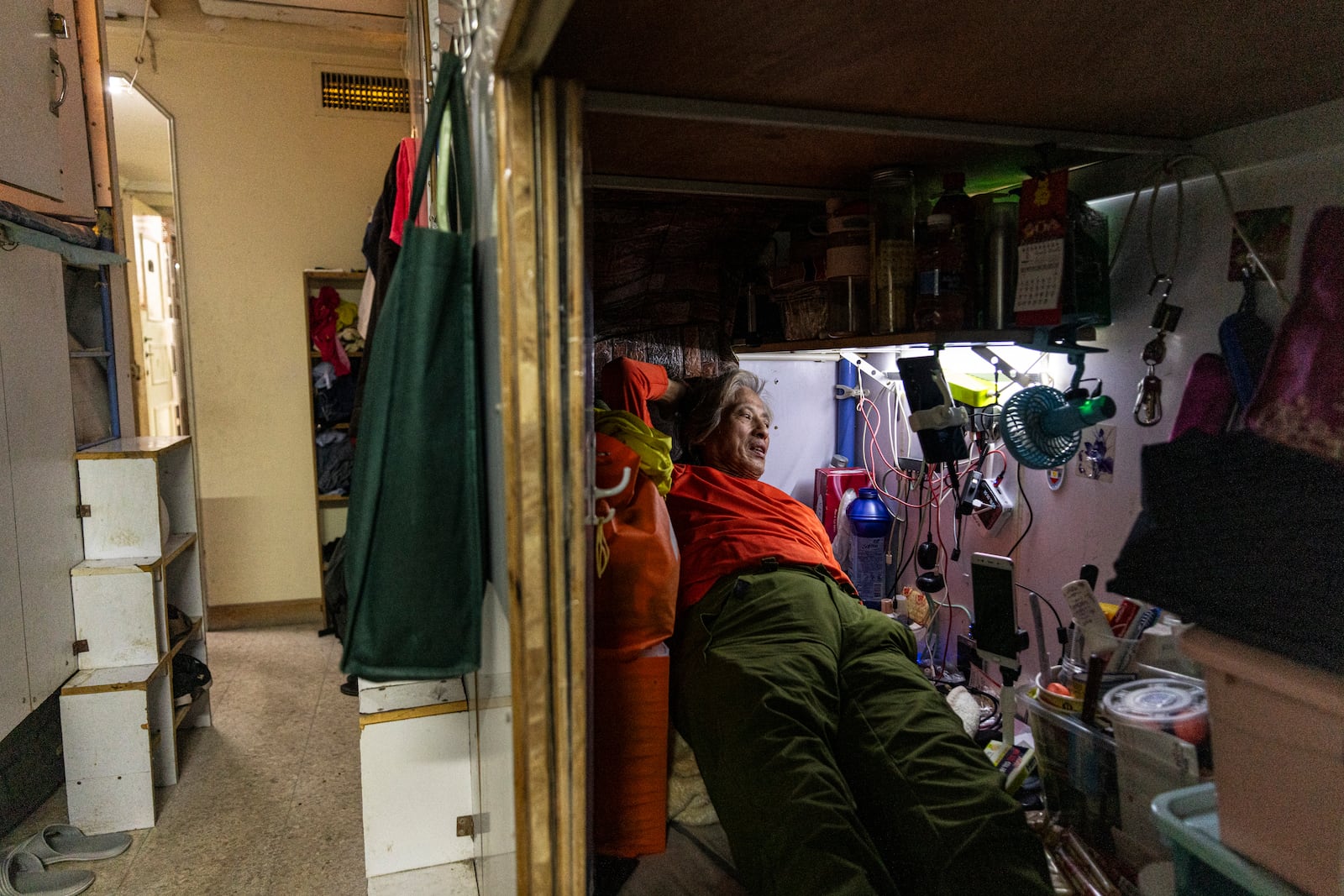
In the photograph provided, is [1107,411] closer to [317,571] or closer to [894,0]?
[894,0]

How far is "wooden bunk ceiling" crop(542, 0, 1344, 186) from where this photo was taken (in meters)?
1.03

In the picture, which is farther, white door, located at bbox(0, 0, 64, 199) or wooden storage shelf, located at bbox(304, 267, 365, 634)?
wooden storage shelf, located at bbox(304, 267, 365, 634)

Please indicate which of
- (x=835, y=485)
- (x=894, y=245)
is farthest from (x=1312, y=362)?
(x=835, y=485)

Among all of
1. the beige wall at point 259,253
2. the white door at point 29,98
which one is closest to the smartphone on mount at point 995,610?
the white door at point 29,98

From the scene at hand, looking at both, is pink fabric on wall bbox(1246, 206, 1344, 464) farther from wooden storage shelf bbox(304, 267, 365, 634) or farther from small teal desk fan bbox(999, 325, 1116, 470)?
wooden storage shelf bbox(304, 267, 365, 634)

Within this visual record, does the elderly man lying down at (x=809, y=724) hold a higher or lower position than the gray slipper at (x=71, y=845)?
higher

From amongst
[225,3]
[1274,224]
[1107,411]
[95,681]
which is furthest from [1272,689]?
[225,3]

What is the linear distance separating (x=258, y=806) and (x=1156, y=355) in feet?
8.47

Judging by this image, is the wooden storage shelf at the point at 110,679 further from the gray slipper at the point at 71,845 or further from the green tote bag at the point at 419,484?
the green tote bag at the point at 419,484

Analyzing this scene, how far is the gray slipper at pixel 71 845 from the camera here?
1989 millimetres

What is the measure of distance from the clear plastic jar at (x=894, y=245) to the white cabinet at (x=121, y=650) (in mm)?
2145

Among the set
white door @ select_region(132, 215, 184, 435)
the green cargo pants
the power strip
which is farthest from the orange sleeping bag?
white door @ select_region(132, 215, 184, 435)

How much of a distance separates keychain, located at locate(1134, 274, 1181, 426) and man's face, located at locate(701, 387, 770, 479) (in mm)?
1087

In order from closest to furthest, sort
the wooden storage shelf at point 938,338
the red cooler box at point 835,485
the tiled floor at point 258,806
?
the wooden storage shelf at point 938,338
the tiled floor at point 258,806
the red cooler box at point 835,485
